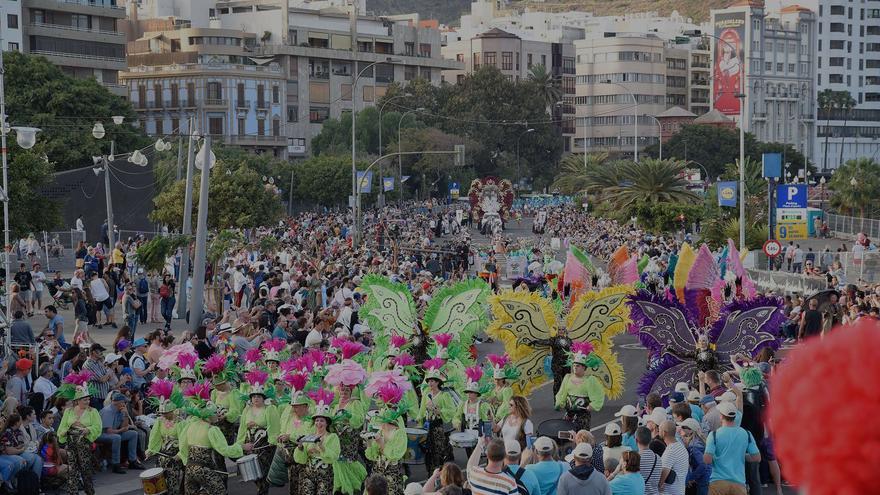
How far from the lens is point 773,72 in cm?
14600

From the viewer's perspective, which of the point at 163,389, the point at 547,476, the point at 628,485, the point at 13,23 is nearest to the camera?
the point at 628,485

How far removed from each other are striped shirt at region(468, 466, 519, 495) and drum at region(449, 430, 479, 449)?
414cm

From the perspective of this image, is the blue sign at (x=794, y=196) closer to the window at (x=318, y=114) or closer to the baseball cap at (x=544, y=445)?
the baseball cap at (x=544, y=445)

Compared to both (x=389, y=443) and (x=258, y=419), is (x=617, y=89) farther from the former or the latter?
(x=389, y=443)

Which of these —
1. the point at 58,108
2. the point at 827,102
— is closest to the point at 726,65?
the point at 827,102

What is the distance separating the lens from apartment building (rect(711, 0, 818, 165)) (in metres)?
143

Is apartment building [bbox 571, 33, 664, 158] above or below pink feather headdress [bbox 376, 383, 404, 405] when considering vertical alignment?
above

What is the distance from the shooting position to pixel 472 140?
106 metres

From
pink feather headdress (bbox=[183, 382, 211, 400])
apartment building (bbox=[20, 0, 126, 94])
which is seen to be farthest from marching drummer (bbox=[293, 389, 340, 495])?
apartment building (bbox=[20, 0, 126, 94])

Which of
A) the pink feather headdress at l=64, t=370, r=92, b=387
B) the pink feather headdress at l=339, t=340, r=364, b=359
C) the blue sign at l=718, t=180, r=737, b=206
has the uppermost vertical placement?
the blue sign at l=718, t=180, r=737, b=206

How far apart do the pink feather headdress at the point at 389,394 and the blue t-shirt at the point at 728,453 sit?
270 centimetres

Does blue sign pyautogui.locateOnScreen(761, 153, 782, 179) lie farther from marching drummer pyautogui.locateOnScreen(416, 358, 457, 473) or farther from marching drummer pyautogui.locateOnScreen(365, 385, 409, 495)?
marching drummer pyautogui.locateOnScreen(365, 385, 409, 495)

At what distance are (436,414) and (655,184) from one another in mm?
41665

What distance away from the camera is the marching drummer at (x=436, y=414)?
45.8 feet
